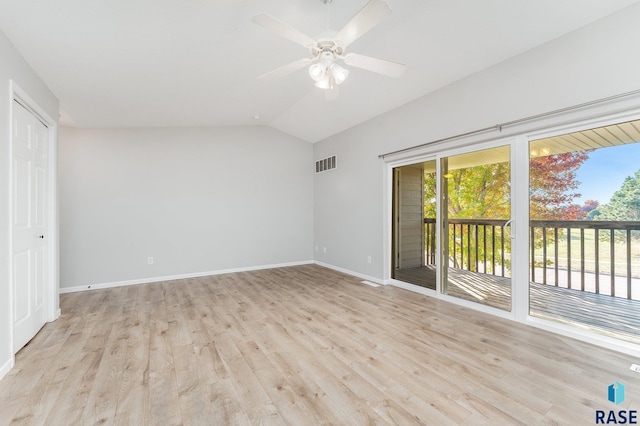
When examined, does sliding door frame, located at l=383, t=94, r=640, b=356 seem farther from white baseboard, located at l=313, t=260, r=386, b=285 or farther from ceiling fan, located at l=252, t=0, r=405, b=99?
ceiling fan, located at l=252, t=0, r=405, b=99

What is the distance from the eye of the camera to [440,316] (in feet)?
10.2

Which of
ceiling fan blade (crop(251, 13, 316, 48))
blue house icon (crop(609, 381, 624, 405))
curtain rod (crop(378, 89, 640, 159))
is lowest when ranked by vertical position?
blue house icon (crop(609, 381, 624, 405))

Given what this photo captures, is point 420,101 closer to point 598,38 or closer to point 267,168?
point 598,38

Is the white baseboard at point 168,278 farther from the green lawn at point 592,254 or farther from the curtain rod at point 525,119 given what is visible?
the green lawn at point 592,254

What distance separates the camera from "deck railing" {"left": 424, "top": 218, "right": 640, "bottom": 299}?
2410 mm

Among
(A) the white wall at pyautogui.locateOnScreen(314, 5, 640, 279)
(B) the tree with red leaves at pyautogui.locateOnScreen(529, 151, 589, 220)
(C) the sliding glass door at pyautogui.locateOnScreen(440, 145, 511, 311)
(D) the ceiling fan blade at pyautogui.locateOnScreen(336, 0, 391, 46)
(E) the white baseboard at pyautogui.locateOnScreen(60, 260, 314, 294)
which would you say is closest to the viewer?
(D) the ceiling fan blade at pyautogui.locateOnScreen(336, 0, 391, 46)

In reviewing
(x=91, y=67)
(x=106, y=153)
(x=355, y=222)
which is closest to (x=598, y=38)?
(x=355, y=222)

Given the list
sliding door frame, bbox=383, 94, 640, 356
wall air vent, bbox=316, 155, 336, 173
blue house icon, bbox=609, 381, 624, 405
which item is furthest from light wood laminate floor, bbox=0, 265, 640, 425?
wall air vent, bbox=316, 155, 336, 173

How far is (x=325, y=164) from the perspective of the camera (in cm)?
586

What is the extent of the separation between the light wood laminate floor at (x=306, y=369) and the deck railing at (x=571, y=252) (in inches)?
24.1

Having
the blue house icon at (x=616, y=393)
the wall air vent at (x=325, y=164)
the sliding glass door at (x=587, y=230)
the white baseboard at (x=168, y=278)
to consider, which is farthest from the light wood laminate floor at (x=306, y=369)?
the wall air vent at (x=325, y=164)

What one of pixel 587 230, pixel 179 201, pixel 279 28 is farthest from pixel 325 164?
pixel 587 230

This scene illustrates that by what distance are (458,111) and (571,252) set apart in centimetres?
185

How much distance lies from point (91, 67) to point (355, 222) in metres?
3.97
